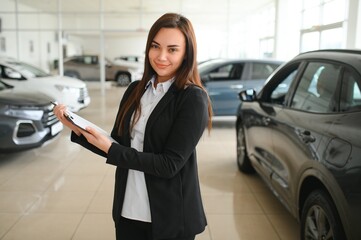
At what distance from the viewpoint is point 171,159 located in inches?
47.7

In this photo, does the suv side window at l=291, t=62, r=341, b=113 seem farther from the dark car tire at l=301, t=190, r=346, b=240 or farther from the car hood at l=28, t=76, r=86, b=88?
the car hood at l=28, t=76, r=86, b=88

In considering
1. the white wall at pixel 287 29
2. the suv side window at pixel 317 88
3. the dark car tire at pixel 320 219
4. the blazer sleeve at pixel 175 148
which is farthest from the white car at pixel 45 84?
the blazer sleeve at pixel 175 148

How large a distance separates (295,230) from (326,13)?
6.14 m

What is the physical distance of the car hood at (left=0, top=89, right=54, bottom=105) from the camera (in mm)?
4371

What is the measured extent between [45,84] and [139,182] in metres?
6.63

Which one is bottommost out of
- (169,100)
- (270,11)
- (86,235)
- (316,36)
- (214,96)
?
(86,235)

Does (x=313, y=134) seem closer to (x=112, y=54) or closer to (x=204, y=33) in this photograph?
(x=204, y=33)

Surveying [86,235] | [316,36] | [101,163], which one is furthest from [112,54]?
[86,235]

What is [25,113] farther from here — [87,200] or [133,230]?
[133,230]

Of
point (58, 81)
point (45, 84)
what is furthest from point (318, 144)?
point (58, 81)

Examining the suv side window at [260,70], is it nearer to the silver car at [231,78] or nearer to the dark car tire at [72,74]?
the silver car at [231,78]

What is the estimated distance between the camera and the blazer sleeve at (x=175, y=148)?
3.93 feet

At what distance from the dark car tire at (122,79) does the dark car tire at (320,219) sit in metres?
14.3

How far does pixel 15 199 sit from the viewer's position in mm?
3430
